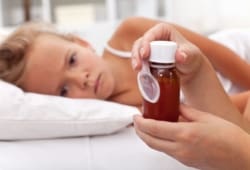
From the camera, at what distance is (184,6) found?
2436mm

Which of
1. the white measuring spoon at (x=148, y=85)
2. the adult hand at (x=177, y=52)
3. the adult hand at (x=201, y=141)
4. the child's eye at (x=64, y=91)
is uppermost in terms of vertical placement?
the adult hand at (x=177, y=52)

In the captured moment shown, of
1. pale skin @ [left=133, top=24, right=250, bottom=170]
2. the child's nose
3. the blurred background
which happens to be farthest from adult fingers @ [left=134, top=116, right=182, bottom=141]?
→ the blurred background

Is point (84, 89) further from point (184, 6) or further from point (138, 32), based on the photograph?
point (184, 6)

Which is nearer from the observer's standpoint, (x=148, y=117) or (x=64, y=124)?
(x=148, y=117)

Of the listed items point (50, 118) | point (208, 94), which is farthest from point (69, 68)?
point (208, 94)

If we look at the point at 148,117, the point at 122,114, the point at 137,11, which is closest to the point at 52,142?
the point at 122,114

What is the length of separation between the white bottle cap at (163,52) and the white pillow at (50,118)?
1.15 ft

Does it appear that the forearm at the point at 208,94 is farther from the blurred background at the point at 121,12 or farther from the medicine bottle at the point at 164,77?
the blurred background at the point at 121,12

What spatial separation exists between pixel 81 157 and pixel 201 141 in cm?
32

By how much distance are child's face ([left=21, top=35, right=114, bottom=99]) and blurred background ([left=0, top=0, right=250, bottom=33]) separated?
1.16 m

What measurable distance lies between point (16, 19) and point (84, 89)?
1392 millimetres

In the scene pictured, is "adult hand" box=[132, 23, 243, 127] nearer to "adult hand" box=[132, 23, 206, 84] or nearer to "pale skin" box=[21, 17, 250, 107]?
"adult hand" box=[132, 23, 206, 84]

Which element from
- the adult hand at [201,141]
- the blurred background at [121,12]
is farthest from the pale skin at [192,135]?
the blurred background at [121,12]

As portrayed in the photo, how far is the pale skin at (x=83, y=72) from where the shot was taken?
1276 millimetres
